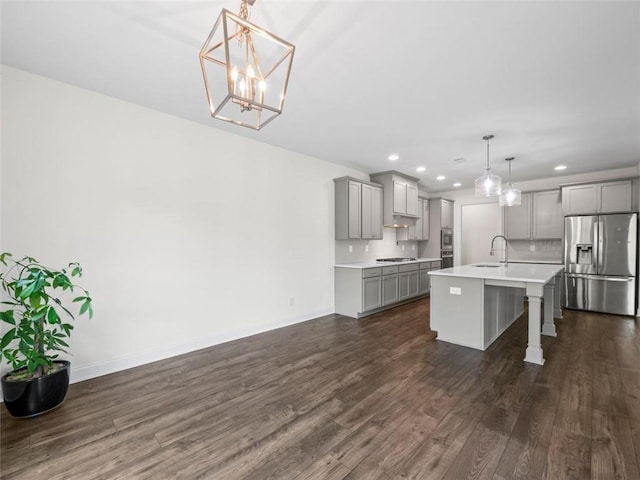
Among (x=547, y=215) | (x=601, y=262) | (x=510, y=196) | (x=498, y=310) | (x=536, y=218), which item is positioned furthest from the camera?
(x=536, y=218)

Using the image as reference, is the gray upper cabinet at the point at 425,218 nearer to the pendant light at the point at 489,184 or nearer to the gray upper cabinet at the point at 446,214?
the gray upper cabinet at the point at 446,214

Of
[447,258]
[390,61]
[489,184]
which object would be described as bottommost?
[447,258]

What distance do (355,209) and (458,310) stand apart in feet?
7.87

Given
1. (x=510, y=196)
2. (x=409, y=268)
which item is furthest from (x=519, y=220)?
(x=409, y=268)

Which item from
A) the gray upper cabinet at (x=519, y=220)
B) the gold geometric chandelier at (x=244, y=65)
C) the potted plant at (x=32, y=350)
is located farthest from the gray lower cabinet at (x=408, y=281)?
the potted plant at (x=32, y=350)

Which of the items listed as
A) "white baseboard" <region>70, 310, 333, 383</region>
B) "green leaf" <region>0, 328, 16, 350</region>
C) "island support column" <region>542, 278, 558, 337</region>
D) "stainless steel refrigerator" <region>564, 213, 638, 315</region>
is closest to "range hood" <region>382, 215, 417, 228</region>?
"island support column" <region>542, 278, 558, 337</region>

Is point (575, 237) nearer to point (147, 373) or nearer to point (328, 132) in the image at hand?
point (328, 132)

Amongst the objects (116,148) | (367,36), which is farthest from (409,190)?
(116,148)

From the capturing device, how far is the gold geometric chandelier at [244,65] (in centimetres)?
130

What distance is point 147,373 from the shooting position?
285 centimetres

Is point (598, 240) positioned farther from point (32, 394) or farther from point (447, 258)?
point (32, 394)

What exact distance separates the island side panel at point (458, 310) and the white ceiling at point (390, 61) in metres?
1.93

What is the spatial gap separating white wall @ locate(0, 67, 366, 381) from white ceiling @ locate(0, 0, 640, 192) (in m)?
0.29

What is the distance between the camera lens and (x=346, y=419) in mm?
2115
